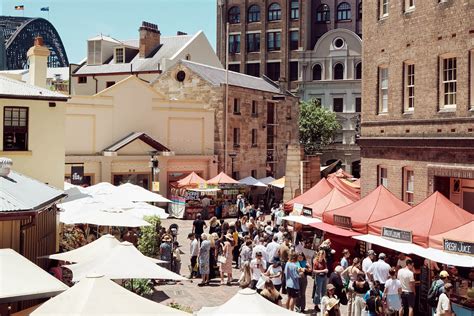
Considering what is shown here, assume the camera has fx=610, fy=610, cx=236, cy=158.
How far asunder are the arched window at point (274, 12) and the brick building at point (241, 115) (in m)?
20.6

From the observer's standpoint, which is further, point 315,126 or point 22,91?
point 315,126

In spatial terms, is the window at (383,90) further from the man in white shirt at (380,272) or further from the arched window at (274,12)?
the arched window at (274,12)

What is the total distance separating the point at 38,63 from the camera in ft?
73.4

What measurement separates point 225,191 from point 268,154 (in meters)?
12.8

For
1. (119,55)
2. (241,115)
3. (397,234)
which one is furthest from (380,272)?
(119,55)

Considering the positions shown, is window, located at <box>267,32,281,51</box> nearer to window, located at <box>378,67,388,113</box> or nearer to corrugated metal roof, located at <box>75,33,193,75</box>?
corrugated metal roof, located at <box>75,33,193,75</box>

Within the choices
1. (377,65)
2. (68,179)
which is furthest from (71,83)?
(377,65)

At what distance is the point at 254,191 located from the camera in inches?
1783

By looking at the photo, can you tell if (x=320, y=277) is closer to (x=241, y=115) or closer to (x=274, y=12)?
(x=241, y=115)

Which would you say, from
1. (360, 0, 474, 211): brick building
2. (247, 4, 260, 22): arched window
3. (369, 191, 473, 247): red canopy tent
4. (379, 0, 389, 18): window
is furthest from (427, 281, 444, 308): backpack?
(247, 4, 260, 22): arched window

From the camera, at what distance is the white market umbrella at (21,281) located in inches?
367

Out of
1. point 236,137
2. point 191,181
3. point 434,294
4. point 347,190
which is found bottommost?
point 434,294

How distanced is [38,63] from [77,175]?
13.7 m

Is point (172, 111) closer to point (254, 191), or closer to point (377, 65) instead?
point (254, 191)
